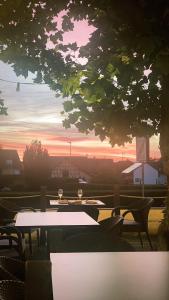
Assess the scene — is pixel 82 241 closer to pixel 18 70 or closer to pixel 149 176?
pixel 18 70

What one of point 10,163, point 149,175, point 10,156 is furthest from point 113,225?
point 10,156

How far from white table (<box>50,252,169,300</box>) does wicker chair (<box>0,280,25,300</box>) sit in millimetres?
190

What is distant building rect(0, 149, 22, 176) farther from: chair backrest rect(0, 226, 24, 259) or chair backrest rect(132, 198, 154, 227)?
chair backrest rect(0, 226, 24, 259)

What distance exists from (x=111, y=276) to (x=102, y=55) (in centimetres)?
256

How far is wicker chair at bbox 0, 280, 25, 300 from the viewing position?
8.49ft

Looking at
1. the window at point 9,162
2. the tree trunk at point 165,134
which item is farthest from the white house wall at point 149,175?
the tree trunk at point 165,134

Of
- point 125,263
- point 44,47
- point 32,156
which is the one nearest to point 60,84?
point 44,47

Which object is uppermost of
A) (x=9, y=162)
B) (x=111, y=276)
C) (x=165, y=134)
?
(x=165, y=134)

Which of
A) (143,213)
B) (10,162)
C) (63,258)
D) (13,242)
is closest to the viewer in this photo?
(63,258)

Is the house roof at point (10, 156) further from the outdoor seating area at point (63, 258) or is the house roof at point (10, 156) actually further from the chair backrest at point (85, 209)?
the outdoor seating area at point (63, 258)

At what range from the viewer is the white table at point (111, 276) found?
7.72 feet

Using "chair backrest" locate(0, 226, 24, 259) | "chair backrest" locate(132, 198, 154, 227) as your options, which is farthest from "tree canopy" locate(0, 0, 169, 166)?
"chair backrest" locate(0, 226, 24, 259)

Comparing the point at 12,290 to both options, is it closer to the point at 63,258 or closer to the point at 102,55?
the point at 63,258

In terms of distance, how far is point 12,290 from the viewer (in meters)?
2.66
